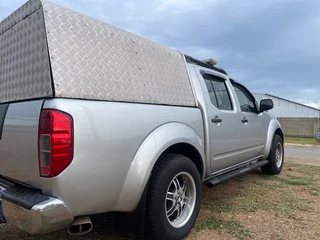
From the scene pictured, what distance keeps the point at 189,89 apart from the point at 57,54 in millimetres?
1701

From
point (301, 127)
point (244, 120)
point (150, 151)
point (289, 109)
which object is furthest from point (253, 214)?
point (289, 109)

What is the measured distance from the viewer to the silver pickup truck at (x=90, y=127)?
6.53ft

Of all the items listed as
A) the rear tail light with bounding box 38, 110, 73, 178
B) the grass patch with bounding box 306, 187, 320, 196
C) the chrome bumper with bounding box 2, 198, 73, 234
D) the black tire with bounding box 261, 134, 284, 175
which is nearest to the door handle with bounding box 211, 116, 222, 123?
the rear tail light with bounding box 38, 110, 73, 178

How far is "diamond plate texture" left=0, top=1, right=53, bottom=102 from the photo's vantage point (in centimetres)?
221

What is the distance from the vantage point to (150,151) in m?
2.49

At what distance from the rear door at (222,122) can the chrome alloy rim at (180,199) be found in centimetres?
62

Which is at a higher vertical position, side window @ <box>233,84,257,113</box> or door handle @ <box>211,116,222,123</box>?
side window @ <box>233,84,257,113</box>

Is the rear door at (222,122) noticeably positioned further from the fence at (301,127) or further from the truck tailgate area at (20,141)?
the fence at (301,127)

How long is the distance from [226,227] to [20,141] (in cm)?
233

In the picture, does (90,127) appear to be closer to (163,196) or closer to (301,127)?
(163,196)

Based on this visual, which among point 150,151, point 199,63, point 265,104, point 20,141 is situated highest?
point 199,63

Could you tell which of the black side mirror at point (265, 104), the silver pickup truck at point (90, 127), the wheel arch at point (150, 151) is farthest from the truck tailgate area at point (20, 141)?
the black side mirror at point (265, 104)

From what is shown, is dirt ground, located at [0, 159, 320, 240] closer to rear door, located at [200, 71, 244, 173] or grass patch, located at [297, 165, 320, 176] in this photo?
rear door, located at [200, 71, 244, 173]

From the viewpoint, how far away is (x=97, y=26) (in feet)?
8.34
